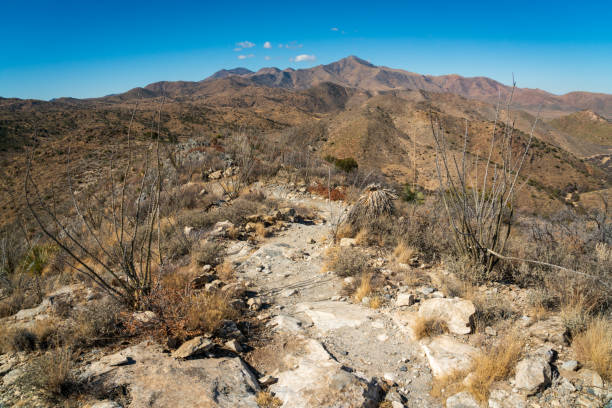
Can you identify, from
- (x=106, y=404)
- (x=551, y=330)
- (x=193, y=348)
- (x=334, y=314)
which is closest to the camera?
(x=106, y=404)

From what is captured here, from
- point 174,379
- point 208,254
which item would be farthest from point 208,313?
point 208,254

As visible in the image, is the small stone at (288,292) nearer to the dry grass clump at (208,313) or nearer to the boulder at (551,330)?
the dry grass clump at (208,313)

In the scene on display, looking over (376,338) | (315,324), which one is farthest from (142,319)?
(376,338)

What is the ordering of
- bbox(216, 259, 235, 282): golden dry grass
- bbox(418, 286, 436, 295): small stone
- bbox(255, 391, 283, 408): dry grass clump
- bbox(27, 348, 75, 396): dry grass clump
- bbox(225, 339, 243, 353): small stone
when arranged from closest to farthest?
bbox(27, 348, 75, 396): dry grass clump → bbox(255, 391, 283, 408): dry grass clump → bbox(225, 339, 243, 353): small stone → bbox(418, 286, 436, 295): small stone → bbox(216, 259, 235, 282): golden dry grass

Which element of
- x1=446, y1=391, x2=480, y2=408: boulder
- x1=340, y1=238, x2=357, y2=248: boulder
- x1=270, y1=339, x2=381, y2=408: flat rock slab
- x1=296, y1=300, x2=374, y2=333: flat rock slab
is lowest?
x1=296, y1=300, x2=374, y2=333: flat rock slab

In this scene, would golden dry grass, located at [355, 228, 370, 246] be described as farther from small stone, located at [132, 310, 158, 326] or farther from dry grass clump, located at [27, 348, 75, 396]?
dry grass clump, located at [27, 348, 75, 396]

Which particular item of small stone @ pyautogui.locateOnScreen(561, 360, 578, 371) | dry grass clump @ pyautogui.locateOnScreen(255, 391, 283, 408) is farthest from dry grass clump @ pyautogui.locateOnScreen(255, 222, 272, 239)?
small stone @ pyautogui.locateOnScreen(561, 360, 578, 371)

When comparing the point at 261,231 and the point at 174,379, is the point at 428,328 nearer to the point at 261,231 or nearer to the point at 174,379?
the point at 174,379
